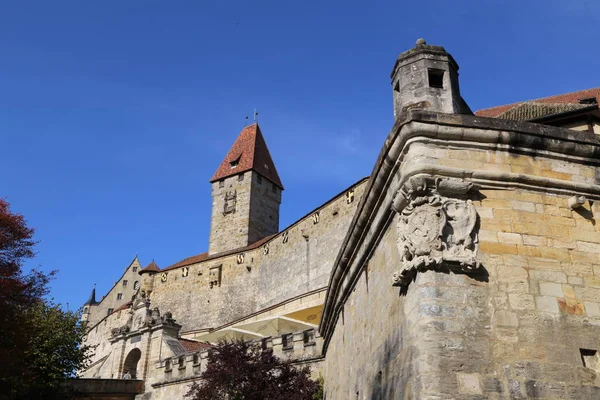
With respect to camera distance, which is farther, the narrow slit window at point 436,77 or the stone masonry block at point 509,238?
the narrow slit window at point 436,77

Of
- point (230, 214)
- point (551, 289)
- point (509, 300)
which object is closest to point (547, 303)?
point (551, 289)

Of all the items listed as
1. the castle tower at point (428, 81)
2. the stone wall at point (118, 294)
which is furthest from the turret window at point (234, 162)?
the castle tower at point (428, 81)

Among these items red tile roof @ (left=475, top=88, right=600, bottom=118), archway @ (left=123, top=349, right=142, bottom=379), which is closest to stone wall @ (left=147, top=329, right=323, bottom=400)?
archway @ (left=123, top=349, right=142, bottom=379)

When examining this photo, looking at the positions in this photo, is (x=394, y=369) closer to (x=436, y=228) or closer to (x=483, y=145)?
(x=436, y=228)

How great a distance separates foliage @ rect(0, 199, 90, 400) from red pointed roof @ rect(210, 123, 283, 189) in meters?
34.3

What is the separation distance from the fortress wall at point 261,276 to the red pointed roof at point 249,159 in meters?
11.3

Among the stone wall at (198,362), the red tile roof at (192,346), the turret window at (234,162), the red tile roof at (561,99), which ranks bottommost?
the stone wall at (198,362)

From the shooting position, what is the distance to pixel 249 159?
2281 inches

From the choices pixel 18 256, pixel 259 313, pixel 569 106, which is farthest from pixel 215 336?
pixel 569 106

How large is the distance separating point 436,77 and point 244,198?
48.8 metres

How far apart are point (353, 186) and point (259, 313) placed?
1086cm

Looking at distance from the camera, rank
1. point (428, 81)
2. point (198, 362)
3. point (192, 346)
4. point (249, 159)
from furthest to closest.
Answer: point (249, 159)
point (192, 346)
point (198, 362)
point (428, 81)

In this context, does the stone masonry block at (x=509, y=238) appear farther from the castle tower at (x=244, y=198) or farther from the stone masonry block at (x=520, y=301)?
the castle tower at (x=244, y=198)

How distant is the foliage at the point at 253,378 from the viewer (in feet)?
50.5
